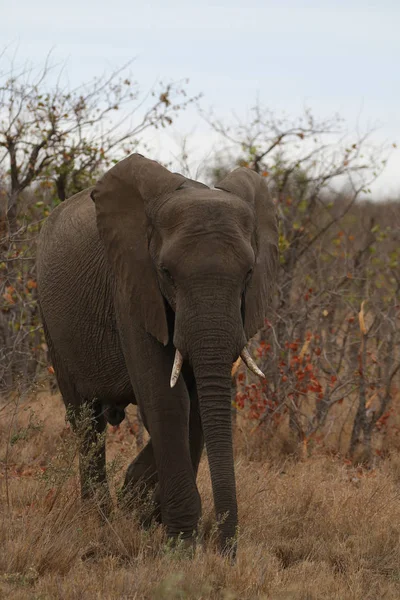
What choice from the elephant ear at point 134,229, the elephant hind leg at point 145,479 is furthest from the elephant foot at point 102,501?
the elephant ear at point 134,229

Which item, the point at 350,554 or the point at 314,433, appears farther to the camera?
the point at 314,433

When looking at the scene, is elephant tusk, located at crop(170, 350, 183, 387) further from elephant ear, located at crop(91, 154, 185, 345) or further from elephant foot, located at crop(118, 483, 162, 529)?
elephant foot, located at crop(118, 483, 162, 529)

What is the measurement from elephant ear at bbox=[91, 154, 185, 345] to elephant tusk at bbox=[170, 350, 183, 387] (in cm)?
19

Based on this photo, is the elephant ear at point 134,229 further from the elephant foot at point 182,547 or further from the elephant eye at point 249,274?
the elephant foot at point 182,547

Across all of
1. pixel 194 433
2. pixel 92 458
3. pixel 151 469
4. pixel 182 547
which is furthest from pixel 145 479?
pixel 182 547

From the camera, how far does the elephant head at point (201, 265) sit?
4.77 m

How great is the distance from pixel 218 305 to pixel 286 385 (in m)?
Answer: 3.93

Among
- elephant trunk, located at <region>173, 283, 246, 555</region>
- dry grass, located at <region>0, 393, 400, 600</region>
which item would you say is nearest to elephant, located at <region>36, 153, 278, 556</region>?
elephant trunk, located at <region>173, 283, 246, 555</region>

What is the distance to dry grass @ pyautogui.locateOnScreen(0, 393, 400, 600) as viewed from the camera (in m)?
4.38

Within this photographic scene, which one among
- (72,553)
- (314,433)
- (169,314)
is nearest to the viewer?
(72,553)

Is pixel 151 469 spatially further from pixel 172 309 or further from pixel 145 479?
pixel 172 309

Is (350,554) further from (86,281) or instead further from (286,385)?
(286,385)

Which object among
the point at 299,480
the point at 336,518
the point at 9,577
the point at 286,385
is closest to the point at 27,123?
the point at 286,385

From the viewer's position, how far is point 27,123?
1044 cm
